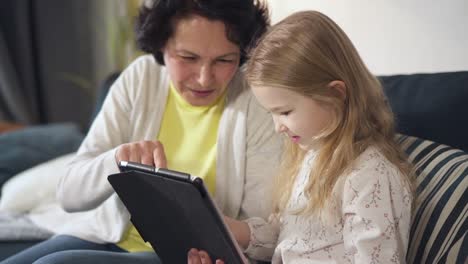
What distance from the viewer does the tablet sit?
101cm

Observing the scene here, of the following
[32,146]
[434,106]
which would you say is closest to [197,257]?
[434,106]

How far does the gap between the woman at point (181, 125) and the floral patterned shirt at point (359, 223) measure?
8.4 inches

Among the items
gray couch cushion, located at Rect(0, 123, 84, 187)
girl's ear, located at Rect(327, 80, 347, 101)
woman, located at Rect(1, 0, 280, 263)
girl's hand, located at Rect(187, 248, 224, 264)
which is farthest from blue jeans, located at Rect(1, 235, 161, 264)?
gray couch cushion, located at Rect(0, 123, 84, 187)

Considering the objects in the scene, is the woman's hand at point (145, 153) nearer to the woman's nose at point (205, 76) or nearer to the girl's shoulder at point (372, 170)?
the woman's nose at point (205, 76)

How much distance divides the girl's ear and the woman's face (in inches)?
12.9

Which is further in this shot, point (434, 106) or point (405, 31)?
point (405, 31)

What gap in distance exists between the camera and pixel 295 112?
1.08m

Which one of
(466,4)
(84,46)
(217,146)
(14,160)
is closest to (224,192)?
(217,146)

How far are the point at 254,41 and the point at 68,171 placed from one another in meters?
0.54

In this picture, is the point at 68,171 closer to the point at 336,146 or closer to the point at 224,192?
the point at 224,192

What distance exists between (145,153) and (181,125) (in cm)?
26

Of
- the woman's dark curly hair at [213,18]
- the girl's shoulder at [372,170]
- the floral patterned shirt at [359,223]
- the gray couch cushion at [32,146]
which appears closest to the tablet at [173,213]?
the floral patterned shirt at [359,223]

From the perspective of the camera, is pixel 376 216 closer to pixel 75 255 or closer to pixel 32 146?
pixel 75 255

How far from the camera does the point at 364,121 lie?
3.64 feet
